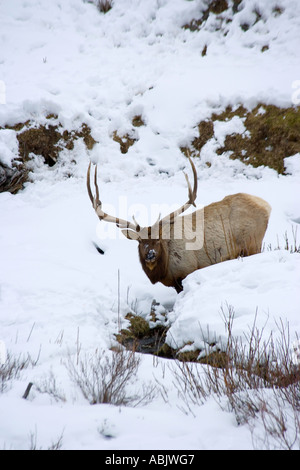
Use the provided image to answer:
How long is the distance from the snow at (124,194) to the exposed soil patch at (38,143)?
20cm

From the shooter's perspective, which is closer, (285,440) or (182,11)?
(285,440)

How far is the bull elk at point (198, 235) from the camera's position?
18.4 ft

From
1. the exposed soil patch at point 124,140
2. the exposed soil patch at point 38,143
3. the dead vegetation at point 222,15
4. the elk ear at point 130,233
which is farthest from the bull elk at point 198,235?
the dead vegetation at point 222,15

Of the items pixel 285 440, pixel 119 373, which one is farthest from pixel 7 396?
pixel 285 440

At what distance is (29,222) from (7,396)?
18.3 ft

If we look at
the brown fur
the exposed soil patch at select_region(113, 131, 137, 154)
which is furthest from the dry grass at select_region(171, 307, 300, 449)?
the exposed soil patch at select_region(113, 131, 137, 154)

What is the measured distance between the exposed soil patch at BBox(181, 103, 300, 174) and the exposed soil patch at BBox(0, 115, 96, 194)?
324 centimetres

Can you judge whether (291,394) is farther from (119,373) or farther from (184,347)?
(184,347)

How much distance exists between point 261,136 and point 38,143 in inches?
248

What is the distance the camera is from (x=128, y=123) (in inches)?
407

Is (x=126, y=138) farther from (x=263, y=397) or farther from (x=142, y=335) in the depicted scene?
(x=263, y=397)

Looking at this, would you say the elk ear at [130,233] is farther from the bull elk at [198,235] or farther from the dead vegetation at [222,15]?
the dead vegetation at [222,15]

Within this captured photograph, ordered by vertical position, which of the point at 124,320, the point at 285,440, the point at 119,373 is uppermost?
the point at 124,320

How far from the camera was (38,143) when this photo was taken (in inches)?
367
